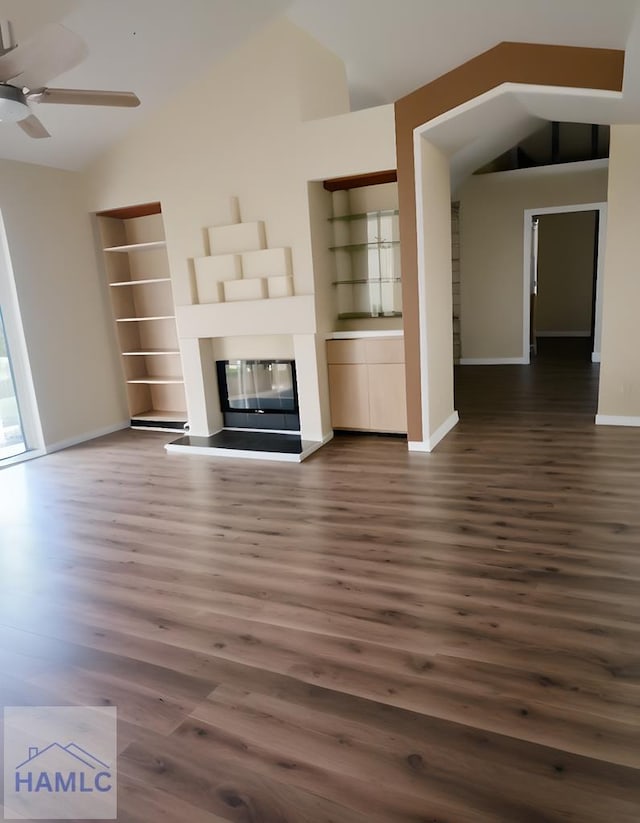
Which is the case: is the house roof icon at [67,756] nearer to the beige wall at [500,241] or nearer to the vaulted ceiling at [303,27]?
the vaulted ceiling at [303,27]

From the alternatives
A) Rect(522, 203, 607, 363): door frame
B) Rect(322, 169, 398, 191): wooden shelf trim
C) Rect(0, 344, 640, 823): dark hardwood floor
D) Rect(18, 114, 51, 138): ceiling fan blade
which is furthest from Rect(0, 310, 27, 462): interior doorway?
Rect(522, 203, 607, 363): door frame

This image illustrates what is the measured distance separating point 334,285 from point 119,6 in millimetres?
2757

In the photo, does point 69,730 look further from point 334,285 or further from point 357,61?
point 357,61

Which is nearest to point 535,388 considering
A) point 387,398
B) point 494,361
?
point 494,361

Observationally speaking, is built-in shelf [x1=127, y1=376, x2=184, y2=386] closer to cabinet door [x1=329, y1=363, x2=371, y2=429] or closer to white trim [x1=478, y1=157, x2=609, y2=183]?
cabinet door [x1=329, y1=363, x2=371, y2=429]

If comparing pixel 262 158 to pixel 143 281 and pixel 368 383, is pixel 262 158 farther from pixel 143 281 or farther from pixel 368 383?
pixel 368 383

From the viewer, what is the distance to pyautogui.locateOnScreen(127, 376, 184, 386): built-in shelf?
6.47 metres

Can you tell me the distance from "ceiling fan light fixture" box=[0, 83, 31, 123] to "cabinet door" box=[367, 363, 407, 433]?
3.25 metres

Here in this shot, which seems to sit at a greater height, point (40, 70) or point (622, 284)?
point (40, 70)

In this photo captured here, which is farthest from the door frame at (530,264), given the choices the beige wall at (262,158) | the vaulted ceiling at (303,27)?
the beige wall at (262,158)

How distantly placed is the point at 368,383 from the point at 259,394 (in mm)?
1214

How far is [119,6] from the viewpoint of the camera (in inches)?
144

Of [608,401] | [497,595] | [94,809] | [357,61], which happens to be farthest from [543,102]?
[94,809]

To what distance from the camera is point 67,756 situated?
1.92 meters
